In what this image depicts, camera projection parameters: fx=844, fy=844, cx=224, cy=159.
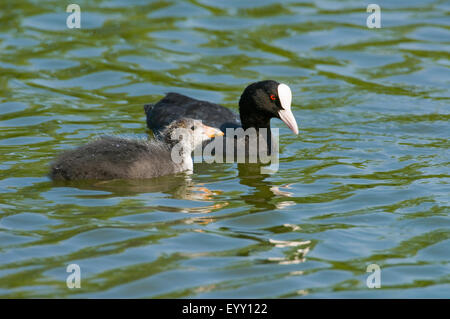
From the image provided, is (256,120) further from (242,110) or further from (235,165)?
(235,165)

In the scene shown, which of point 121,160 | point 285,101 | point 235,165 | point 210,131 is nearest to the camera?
point 121,160

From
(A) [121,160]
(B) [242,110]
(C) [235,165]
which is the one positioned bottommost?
(C) [235,165]

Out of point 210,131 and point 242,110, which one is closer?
point 210,131

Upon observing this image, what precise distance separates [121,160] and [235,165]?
5.50ft

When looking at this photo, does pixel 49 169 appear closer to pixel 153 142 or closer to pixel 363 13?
pixel 153 142

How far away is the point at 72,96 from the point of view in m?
11.0

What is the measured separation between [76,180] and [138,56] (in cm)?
499

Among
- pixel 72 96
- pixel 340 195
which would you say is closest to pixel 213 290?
pixel 340 195

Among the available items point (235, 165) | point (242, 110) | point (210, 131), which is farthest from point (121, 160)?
point (242, 110)

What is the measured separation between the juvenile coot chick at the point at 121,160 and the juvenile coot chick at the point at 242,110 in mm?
886

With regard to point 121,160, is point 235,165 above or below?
below

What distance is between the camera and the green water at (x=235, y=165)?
598 cm

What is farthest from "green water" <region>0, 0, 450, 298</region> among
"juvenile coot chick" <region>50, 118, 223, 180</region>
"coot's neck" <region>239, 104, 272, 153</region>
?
"coot's neck" <region>239, 104, 272, 153</region>

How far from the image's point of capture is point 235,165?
907 centimetres
